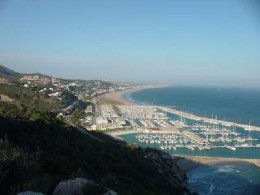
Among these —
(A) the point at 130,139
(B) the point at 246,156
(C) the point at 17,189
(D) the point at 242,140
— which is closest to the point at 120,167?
(C) the point at 17,189

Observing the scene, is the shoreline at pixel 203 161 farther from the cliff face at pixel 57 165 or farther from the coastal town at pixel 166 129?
the coastal town at pixel 166 129

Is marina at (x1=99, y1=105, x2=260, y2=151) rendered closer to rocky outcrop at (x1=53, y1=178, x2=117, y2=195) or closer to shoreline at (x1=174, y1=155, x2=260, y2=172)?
shoreline at (x1=174, y1=155, x2=260, y2=172)

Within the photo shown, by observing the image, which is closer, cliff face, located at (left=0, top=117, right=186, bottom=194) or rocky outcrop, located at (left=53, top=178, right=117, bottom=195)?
rocky outcrop, located at (left=53, top=178, right=117, bottom=195)

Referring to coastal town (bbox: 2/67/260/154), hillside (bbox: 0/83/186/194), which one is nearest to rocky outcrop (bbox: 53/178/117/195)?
hillside (bbox: 0/83/186/194)

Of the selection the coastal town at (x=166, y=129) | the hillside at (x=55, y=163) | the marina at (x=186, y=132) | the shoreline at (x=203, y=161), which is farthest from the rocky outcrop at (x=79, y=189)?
the marina at (x=186, y=132)

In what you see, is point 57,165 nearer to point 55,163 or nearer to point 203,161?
point 55,163

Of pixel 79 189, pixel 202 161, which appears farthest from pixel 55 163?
pixel 202 161
